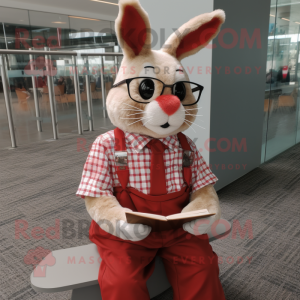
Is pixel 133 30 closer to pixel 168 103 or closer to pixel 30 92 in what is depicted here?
pixel 168 103

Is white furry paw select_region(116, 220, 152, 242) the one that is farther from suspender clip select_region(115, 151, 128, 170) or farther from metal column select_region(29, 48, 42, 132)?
metal column select_region(29, 48, 42, 132)

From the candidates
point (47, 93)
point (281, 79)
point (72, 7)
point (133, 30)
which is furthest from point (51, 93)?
point (72, 7)

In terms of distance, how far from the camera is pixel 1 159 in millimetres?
3137

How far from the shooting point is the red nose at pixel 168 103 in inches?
36.2

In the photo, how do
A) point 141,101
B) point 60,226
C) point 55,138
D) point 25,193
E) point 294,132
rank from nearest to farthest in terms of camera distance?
1. point 141,101
2. point 60,226
3. point 25,193
4. point 294,132
5. point 55,138

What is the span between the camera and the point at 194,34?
107cm

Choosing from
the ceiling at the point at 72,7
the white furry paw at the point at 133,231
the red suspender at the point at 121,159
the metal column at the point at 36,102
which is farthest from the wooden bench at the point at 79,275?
the ceiling at the point at 72,7

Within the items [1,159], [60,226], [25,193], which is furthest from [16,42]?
[60,226]

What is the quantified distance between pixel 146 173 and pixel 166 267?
1.12ft

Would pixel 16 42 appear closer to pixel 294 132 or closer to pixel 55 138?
pixel 55 138

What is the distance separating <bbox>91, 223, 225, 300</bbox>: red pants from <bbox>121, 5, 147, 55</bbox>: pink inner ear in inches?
25.0

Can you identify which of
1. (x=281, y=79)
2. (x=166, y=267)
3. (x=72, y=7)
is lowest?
(x=166, y=267)

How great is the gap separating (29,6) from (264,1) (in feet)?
22.8

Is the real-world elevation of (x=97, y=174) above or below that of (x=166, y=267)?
above
